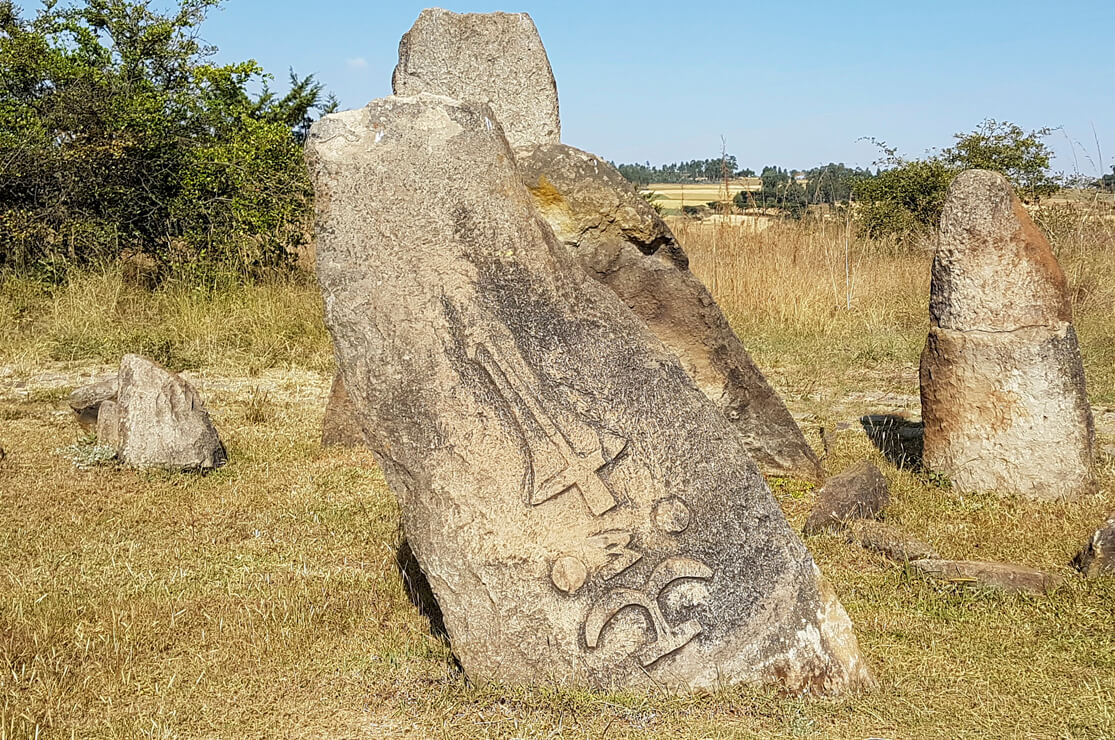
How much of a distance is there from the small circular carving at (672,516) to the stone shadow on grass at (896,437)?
2986 millimetres

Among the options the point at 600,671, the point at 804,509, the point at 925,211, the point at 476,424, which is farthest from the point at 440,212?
the point at 925,211

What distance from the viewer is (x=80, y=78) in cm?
992

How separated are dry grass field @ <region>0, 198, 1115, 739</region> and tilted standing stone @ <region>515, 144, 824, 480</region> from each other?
266 millimetres

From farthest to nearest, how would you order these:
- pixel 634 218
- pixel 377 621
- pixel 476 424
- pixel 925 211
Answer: pixel 925 211, pixel 634 218, pixel 377 621, pixel 476 424

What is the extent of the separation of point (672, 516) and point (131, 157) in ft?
28.1

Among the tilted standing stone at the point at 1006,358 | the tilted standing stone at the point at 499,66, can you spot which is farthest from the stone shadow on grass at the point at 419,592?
the tilted standing stone at the point at 1006,358

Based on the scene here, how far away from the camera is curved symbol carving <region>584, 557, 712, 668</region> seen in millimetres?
2805

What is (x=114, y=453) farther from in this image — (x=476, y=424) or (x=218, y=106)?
(x=218, y=106)

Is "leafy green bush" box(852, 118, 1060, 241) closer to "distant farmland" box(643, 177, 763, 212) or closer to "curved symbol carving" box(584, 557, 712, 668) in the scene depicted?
"distant farmland" box(643, 177, 763, 212)

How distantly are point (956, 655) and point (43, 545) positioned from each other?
3.37 m

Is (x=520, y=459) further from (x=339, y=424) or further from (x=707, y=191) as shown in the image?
(x=707, y=191)

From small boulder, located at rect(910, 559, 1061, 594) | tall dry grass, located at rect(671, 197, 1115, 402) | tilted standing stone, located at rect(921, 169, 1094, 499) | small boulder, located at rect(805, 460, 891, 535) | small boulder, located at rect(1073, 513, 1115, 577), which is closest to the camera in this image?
small boulder, located at rect(910, 559, 1061, 594)

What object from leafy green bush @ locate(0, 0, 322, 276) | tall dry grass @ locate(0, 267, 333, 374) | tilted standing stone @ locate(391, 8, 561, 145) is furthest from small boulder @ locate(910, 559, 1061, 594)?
leafy green bush @ locate(0, 0, 322, 276)

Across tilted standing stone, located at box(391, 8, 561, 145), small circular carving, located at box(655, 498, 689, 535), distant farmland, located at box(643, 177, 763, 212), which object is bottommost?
small circular carving, located at box(655, 498, 689, 535)
